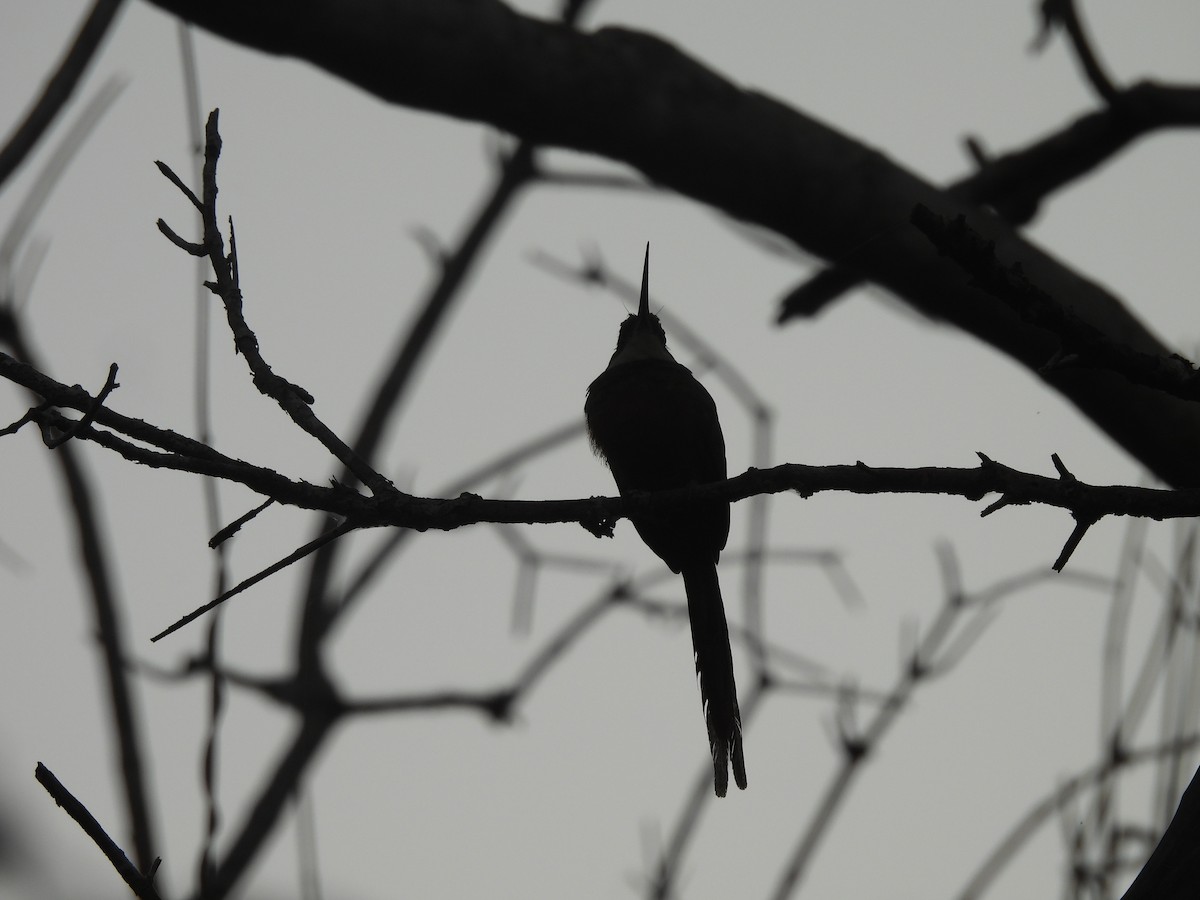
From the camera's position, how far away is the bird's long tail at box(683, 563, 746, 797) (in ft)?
13.9

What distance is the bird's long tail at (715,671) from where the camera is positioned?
4.24 m

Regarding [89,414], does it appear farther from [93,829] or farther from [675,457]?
[675,457]

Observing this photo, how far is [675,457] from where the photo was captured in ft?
16.7

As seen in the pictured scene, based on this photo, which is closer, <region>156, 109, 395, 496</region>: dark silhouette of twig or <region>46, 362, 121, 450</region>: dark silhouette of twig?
<region>46, 362, 121, 450</region>: dark silhouette of twig

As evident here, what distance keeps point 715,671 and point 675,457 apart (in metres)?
0.91

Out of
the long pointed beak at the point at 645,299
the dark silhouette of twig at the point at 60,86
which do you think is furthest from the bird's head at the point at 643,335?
the dark silhouette of twig at the point at 60,86

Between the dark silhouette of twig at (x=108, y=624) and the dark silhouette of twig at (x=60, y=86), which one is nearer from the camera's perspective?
the dark silhouette of twig at (x=60, y=86)

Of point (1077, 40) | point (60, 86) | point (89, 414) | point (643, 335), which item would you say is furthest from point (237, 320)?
point (643, 335)

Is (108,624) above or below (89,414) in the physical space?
above

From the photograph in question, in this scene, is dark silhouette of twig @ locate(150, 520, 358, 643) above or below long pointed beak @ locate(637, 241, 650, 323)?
below

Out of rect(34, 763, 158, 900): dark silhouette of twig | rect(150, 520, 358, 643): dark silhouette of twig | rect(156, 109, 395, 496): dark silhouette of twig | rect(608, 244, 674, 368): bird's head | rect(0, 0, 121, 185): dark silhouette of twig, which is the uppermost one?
rect(608, 244, 674, 368): bird's head

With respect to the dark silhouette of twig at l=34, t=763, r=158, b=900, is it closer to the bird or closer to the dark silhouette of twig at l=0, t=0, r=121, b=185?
the dark silhouette of twig at l=0, t=0, r=121, b=185

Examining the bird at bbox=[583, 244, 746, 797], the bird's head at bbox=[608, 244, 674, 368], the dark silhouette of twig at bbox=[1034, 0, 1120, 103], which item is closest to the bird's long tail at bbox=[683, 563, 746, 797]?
the bird at bbox=[583, 244, 746, 797]

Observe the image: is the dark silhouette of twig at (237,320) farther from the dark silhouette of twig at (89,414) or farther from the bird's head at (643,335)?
the bird's head at (643,335)
